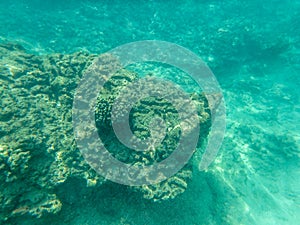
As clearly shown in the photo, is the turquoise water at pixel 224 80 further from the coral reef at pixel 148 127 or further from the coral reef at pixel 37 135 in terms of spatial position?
the coral reef at pixel 148 127

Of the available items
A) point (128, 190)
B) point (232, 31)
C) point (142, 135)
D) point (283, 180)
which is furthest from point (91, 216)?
point (232, 31)

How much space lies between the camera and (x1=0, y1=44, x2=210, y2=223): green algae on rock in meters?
5.04

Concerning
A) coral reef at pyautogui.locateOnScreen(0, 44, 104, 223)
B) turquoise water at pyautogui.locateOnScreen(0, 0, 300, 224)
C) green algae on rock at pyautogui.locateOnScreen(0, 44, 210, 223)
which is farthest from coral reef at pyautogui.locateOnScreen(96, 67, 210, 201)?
coral reef at pyautogui.locateOnScreen(0, 44, 104, 223)

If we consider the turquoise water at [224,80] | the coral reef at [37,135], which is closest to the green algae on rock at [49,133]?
the coral reef at [37,135]

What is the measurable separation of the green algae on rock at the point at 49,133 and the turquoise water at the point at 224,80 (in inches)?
18.0

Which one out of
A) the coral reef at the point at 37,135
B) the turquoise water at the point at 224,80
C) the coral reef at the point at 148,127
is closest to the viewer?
the coral reef at the point at 37,135

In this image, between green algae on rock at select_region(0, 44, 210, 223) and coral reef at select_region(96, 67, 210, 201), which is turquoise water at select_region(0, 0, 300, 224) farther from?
coral reef at select_region(96, 67, 210, 201)

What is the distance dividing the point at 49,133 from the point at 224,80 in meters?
11.7

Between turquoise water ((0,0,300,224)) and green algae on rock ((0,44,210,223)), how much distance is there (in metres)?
0.46

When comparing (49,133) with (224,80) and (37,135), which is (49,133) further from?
(224,80)

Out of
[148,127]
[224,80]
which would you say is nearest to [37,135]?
[148,127]

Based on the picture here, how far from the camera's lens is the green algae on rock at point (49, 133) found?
504 cm

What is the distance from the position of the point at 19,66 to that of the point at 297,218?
10787 millimetres

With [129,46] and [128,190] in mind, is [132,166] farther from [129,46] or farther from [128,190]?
[129,46]
